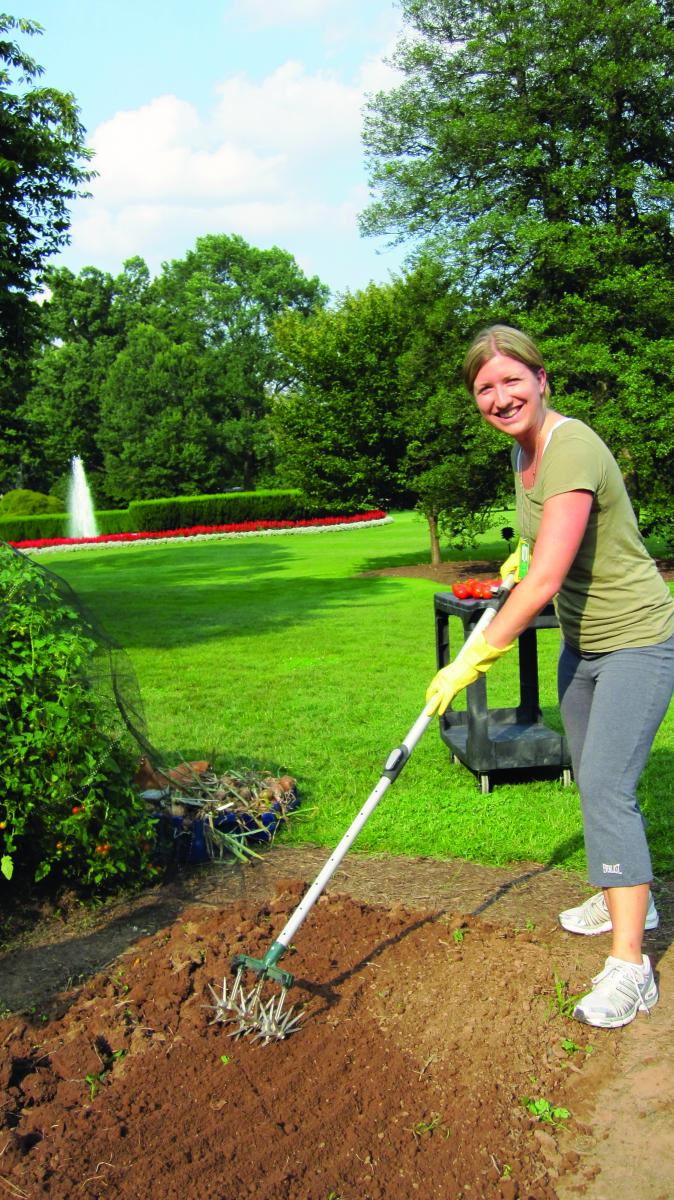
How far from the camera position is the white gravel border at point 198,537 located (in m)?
30.8

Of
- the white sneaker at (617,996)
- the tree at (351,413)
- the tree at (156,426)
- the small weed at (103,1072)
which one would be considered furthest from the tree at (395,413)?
the tree at (156,426)

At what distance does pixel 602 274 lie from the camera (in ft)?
54.2

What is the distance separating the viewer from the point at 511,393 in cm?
312

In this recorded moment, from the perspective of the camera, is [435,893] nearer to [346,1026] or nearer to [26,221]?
[346,1026]

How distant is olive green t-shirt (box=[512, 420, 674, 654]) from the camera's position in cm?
304

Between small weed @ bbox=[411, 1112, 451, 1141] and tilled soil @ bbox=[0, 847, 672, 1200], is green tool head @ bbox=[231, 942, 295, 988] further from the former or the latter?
small weed @ bbox=[411, 1112, 451, 1141]

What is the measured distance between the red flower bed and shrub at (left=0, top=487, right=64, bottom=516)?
4390 millimetres

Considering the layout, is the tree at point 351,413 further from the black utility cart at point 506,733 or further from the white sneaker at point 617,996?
the white sneaker at point 617,996

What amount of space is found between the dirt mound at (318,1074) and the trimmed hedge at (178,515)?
30614 mm

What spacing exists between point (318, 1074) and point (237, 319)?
61471mm

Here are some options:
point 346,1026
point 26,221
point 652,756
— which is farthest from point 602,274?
point 346,1026

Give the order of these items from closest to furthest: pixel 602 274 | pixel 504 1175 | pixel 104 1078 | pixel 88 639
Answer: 1. pixel 504 1175
2. pixel 104 1078
3. pixel 88 639
4. pixel 602 274

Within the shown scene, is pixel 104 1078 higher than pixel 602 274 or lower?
lower

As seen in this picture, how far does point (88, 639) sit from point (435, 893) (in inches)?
68.4
